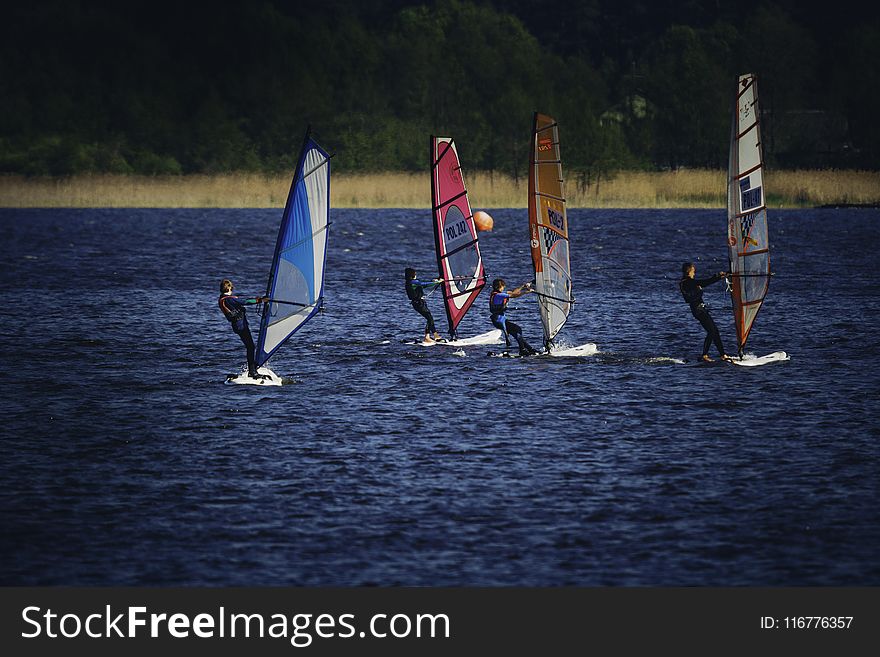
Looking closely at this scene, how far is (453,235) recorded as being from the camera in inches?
1257

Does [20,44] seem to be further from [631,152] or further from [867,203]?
[867,203]

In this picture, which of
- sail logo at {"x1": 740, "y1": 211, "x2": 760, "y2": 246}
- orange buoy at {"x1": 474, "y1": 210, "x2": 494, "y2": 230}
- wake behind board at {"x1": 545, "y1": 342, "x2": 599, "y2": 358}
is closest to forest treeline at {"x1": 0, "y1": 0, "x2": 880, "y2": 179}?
orange buoy at {"x1": 474, "y1": 210, "x2": 494, "y2": 230}

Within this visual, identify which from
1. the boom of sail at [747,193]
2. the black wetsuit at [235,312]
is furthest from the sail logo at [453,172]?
the black wetsuit at [235,312]

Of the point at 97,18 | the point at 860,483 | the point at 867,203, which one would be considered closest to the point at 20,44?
the point at 97,18

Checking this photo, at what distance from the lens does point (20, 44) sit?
123062 mm

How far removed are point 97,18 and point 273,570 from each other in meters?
118

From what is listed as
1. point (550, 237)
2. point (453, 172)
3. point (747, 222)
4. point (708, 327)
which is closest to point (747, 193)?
point (747, 222)

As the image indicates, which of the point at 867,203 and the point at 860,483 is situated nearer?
the point at 860,483

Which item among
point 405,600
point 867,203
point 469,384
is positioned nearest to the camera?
point 405,600

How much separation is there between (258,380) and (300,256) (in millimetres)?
2455

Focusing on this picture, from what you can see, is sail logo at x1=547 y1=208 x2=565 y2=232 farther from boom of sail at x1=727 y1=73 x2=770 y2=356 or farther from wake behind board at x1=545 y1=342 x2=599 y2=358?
boom of sail at x1=727 y1=73 x2=770 y2=356

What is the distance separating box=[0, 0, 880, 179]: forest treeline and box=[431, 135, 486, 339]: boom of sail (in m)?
64.6

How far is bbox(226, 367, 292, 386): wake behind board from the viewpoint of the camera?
26094 mm

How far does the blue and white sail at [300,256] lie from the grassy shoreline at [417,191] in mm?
57541
